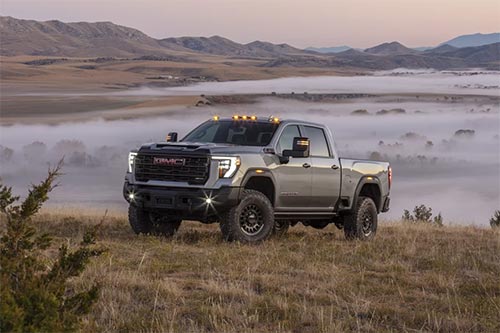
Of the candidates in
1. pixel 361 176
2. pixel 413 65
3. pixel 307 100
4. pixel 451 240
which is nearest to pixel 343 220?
pixel 361 176

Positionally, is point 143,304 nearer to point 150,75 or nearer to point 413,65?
point 150,75

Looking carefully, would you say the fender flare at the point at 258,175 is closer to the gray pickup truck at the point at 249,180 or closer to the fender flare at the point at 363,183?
the gray pickup truck at the point at 249,180

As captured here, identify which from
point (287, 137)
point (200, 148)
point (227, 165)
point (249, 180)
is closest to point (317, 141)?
point (287, 137)

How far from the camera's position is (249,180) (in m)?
12.8

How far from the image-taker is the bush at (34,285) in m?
4.70

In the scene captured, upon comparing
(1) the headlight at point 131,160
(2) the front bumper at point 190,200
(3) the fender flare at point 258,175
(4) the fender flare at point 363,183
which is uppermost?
(1) the headlight at point 131,160

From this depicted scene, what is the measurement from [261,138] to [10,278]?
26.8 ft

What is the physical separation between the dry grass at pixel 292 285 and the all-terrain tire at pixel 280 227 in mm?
1082

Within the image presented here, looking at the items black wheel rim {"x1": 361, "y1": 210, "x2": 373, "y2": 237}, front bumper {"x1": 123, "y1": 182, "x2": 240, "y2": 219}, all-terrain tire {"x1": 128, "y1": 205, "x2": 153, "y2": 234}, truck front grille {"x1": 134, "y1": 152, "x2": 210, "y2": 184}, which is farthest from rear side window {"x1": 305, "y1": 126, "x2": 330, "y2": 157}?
all-terrain tire {"x1": 128, "y1": 205, "x2": 153, "y2": 234}

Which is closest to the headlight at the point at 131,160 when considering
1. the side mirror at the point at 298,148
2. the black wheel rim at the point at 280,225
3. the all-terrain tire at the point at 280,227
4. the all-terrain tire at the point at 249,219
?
the all-terrain tire at the point at 249,219

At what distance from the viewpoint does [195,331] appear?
687 centimetres

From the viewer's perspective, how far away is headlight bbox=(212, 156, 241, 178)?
39.9 feet

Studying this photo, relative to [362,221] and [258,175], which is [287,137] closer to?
[258,175]

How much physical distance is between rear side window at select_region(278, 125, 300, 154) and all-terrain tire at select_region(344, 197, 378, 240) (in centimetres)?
175
